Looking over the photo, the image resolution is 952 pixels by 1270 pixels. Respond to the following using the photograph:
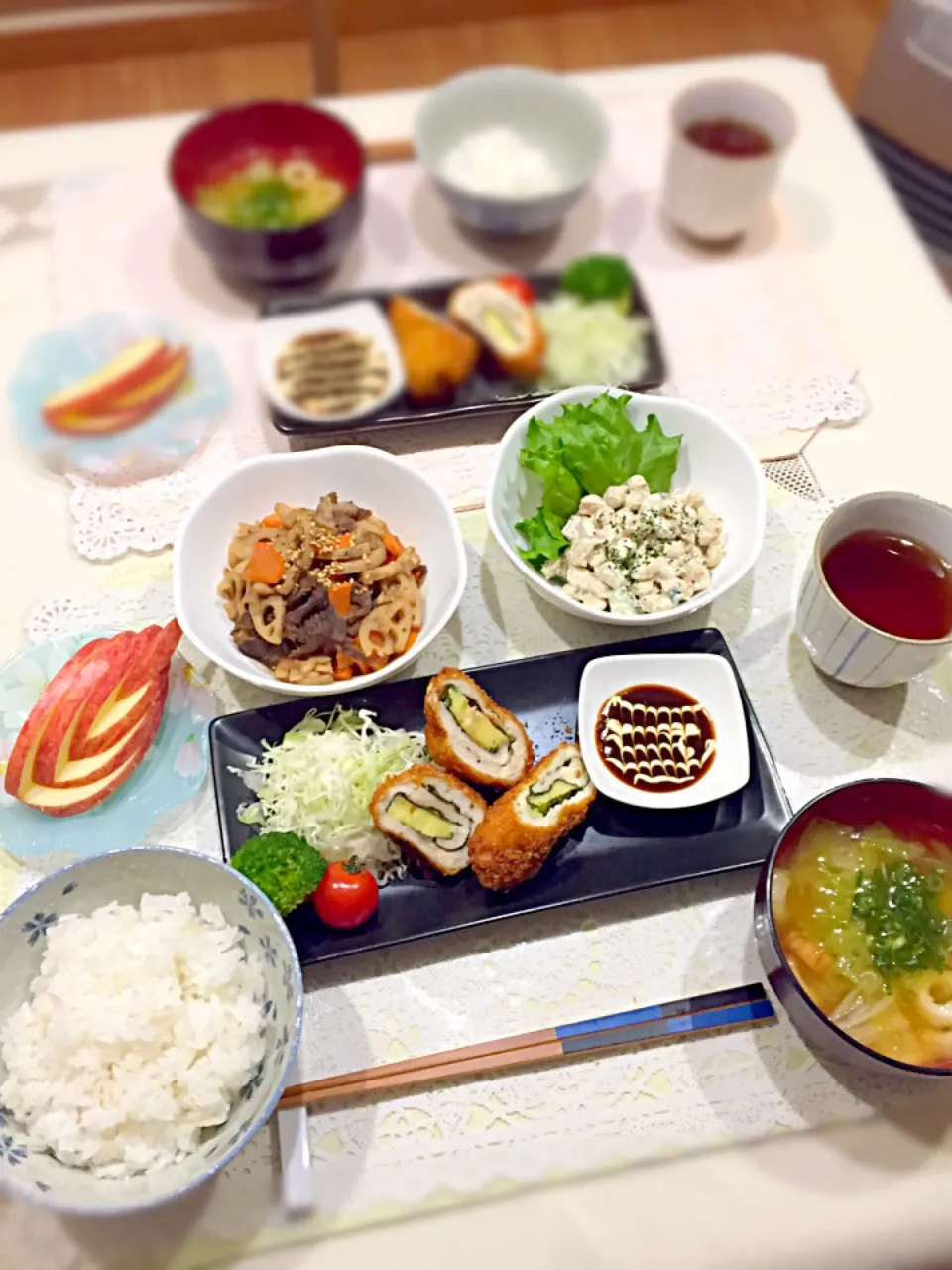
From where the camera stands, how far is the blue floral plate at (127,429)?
190cm

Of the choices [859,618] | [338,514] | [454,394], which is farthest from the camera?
[454,394]

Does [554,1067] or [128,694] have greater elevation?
[128,694]

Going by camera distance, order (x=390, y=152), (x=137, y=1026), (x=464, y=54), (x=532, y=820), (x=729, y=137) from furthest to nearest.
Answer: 1. (x=464, y=54)
2. (x=390, y=152)
3. (x=729, y=137)
4. (x=532, y=820)
5. (x=137, y=1026)

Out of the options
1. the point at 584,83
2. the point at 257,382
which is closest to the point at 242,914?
the point at 257,382

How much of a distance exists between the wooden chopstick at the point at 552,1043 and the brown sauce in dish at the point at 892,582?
613mm

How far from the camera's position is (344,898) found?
4.51 ft

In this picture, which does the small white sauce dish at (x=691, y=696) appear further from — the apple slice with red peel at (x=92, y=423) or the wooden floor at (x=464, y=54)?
the wooden floor at (x=464, y=54)

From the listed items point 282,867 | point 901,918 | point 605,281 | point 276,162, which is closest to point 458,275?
point 605,281

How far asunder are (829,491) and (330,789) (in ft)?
3.72

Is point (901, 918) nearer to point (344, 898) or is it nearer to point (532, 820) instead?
point (532, 820)

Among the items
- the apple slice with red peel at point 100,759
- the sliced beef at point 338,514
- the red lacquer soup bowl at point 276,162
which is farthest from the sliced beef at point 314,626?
the red lacquer soup bowl at point 276,162

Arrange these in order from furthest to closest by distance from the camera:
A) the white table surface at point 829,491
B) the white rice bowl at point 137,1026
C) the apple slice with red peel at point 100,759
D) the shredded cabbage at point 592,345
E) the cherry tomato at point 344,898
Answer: the shredded cabbage at point 592,345
the apple slice with red peel at point 100,759
the cherry tomato at point 344,898
the white table surface at point 829,491
the white rice bowl at point 137,1026

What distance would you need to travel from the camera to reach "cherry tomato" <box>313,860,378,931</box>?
1.38 meters

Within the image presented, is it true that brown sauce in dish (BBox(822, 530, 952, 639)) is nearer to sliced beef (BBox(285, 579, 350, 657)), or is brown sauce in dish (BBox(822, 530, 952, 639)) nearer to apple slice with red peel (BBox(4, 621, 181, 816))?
sliced beef (BBox(285, 579, 350, 657))
